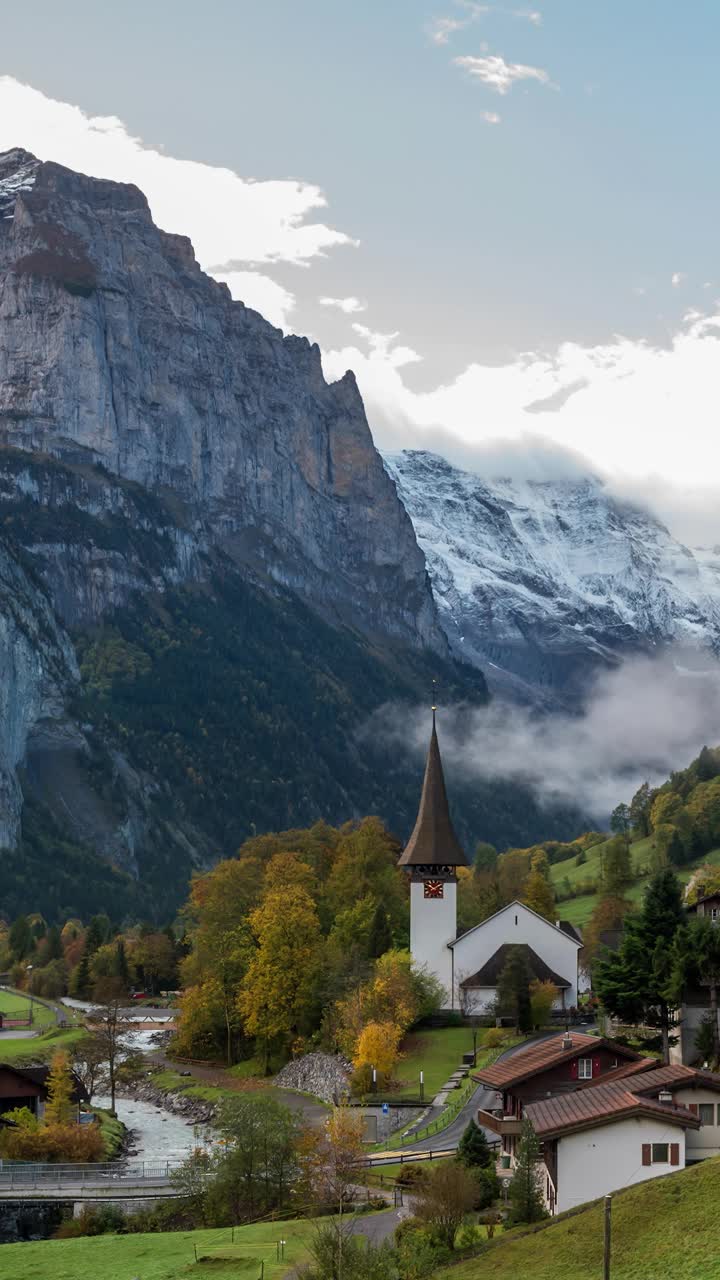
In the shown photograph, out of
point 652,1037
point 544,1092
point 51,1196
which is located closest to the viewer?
point 544,1092

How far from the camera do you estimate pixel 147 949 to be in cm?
17500

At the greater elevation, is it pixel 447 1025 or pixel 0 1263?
pixel 447 1025

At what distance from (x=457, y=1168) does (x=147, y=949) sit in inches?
4840

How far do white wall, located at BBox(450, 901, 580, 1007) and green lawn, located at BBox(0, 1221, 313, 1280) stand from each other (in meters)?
47.5

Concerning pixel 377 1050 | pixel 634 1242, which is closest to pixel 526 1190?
pixel 634 1242

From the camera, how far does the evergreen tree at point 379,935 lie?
110500mm

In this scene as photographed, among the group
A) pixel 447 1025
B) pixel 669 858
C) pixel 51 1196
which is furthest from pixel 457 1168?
pixel 669 858

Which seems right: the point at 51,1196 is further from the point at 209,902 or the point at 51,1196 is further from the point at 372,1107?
the point at 209,902

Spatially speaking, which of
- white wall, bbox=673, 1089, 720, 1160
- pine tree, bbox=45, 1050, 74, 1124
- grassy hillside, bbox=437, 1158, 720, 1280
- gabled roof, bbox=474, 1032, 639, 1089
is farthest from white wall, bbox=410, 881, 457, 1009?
grassy hillside, bbox=437, 1158, 720, 1280

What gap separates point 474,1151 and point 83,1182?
2025cm

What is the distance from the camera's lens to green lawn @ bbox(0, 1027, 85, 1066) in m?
111

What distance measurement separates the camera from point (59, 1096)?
83.2 metres

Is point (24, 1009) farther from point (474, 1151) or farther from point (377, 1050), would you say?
point (474, 1151)

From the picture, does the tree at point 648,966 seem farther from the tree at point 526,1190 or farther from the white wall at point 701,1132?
the tree at point 526,1190
